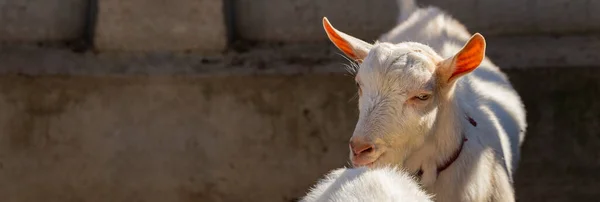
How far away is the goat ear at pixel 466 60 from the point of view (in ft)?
15.2

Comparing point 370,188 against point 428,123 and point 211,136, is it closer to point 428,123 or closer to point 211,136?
point 428,123

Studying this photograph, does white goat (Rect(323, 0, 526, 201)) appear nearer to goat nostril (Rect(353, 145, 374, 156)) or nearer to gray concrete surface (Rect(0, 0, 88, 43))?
goat nostril (Rect(353, 145, 374, 156))

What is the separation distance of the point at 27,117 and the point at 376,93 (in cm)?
279

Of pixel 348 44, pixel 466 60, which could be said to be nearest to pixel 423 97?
pixel 466 60

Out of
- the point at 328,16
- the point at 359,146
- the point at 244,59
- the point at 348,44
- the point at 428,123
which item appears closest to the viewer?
the point at 359,146

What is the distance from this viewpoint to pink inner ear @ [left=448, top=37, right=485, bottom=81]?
4.63 meters

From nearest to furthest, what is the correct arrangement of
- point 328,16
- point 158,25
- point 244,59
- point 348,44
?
point 348,44 → point 158,25 → point 244,59 → point 328,16

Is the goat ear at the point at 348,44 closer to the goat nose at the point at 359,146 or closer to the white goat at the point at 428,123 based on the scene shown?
the white goat at the point at 428,123

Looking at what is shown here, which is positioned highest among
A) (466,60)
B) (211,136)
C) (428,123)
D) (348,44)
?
(466,60)

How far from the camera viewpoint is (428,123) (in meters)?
4.79

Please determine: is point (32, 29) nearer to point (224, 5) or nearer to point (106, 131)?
point (106, 131)

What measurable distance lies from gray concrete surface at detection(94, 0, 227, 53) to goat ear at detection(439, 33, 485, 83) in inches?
89.3

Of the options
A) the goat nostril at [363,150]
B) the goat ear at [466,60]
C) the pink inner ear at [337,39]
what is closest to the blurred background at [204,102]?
the pink inner ear at [337,39]

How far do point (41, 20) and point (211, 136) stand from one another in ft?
4.20
